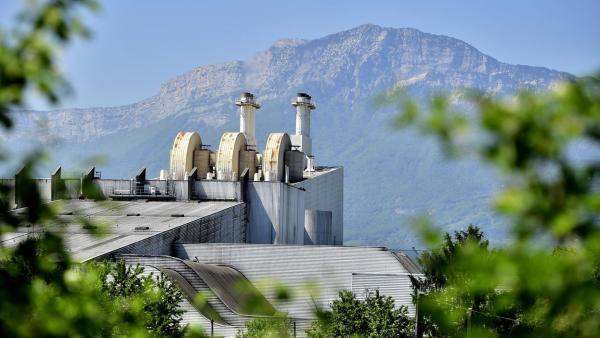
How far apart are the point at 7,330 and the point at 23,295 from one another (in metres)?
0.22

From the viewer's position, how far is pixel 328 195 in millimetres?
93375

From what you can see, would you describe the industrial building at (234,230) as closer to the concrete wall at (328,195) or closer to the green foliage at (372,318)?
the concrete wall at (328,195)

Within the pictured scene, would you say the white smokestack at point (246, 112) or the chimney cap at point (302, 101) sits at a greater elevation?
the chimney cap at point (302, 101)

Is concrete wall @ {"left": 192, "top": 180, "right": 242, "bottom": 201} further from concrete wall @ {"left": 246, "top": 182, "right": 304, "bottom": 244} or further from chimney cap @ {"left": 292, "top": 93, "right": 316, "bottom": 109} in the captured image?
chimney cap @ {"left": 292, "top": 93, "right": 316, "bottom": 109}

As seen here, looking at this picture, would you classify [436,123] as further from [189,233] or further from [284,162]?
[284,162]

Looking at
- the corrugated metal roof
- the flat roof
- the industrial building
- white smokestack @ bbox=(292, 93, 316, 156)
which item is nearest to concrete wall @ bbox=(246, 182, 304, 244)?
the industrial building

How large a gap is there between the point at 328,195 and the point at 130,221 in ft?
103

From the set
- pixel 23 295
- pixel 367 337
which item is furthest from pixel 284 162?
pixel 23 295

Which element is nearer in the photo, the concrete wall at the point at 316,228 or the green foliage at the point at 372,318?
the green foliage at the point at 372,318

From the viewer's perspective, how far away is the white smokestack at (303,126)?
100 metres

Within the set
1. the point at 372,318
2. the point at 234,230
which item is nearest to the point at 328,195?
the point at 234,230

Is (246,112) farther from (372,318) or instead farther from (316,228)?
(372,318)

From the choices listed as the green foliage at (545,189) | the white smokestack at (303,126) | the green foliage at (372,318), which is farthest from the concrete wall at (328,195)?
the green foliage at (545,189)

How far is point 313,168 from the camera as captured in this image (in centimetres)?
9575
